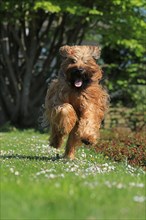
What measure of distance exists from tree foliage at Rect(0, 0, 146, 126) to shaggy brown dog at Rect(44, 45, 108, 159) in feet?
37.3

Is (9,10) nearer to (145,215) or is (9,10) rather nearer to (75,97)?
(75,97)

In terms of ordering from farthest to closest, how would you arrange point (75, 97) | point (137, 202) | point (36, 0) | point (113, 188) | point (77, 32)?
point (77, 32) → point (36, 0) → point (75, 97) → point (113, 188) → point (137, 202)

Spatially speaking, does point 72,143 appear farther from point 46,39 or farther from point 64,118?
point 46,39

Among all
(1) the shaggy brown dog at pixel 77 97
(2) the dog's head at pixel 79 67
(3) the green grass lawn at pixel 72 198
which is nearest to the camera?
(3) the green grass lawn at pixel 72 198

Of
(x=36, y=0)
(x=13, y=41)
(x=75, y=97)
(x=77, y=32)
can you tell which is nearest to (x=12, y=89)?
(x=13, y=41)

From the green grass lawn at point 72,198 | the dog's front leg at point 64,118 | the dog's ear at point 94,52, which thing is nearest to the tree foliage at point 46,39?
the dog's ear at point 94,52

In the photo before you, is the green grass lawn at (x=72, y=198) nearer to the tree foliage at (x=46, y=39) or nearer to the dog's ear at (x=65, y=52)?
the dog's ear at (x=65, y=52)

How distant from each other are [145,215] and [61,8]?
17.2 m

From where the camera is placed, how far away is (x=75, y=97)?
966cm

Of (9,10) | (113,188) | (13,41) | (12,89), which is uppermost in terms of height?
(113,188)

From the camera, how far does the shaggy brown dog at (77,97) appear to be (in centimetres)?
936

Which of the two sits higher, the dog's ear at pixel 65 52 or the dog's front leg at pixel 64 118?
the dog's ear at pixel 65 52

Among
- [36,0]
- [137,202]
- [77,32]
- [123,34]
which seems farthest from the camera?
[77,32]

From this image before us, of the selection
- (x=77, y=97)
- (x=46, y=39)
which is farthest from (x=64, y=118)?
(x=46, y=39)
